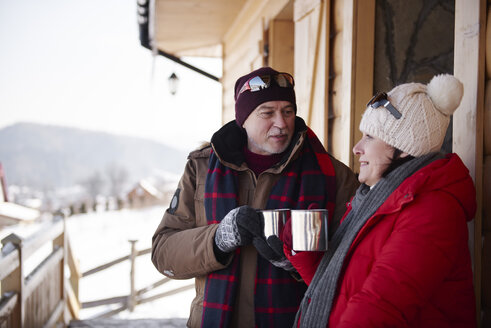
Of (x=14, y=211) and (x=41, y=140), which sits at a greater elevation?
(x=41, y=140)

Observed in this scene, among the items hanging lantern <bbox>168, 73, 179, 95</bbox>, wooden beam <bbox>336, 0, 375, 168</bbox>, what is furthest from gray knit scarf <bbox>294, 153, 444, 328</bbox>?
hanging lantern <bbox>168, 73, 179, 95</bbox>

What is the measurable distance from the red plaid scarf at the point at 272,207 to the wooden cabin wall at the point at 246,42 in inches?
87.4

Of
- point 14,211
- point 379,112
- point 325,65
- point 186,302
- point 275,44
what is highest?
point 275,44

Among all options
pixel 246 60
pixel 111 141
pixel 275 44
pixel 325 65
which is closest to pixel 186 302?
pixel 246 60

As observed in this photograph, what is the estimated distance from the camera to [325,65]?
2771 millimetres

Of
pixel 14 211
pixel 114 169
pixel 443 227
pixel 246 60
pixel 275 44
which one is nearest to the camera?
pixel 443 227

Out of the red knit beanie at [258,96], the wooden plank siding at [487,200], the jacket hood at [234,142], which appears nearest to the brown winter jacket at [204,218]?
the jacket hood at [234,142]

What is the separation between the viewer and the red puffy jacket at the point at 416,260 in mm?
1063

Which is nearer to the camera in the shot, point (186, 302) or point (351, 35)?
point (351, 35)

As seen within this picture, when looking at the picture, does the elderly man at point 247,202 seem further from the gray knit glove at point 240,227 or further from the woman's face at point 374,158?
the woman's face at point 374,158

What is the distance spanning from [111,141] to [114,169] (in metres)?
10.9

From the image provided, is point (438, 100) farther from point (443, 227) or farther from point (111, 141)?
point (111, 141)

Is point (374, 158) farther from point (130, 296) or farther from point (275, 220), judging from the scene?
point (130, 296)

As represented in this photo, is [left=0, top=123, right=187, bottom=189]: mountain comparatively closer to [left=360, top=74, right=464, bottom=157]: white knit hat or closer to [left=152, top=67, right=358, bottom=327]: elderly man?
[left=152, top=67, right=358, bottom=327]: elderly man
